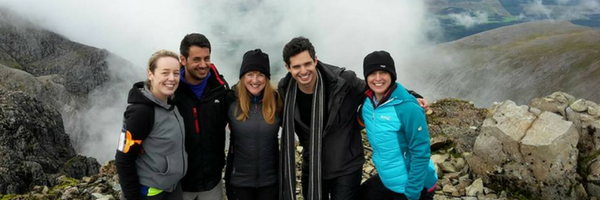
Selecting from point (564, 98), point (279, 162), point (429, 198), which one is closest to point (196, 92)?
point (279, 162)

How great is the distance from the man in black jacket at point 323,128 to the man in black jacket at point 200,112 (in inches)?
A: 54.5

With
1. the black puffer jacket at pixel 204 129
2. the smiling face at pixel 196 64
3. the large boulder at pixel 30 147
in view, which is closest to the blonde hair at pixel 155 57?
the smiling face at pixel 196 64

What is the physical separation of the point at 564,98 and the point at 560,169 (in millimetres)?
3808

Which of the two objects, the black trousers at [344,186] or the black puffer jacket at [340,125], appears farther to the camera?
the black trousers at [344,186]

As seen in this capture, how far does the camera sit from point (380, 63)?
25.6 ft

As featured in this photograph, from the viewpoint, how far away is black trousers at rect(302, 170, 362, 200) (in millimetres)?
8922

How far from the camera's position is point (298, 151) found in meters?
17.4

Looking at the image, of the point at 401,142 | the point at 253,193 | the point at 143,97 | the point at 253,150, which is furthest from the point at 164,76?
the point at 401,142

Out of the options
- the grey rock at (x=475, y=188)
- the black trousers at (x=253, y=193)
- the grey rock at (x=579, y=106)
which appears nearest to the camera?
the black trousers at (x=253, y=193)

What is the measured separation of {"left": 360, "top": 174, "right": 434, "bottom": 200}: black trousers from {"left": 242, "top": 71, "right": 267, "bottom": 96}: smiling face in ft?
11.3

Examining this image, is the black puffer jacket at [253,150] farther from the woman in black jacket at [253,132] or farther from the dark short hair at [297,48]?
the dark short hair at [297,48]

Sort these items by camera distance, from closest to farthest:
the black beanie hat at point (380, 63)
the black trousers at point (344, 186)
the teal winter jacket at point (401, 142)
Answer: the teal winter jacket at point (401, 142), the black beanie hat at point (380, 63), the black trousers at point (344, 186)

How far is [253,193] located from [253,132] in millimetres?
1525

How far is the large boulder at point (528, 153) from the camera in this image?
1163cm
